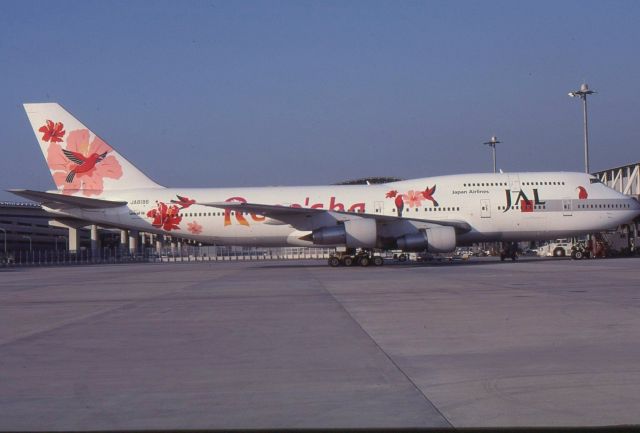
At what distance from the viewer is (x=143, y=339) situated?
9.16m

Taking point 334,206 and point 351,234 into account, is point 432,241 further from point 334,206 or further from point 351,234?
point 334,206

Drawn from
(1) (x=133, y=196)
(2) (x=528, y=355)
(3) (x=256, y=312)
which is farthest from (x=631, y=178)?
(2) (x=528, y=355)

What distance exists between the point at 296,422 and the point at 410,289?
39.3ft

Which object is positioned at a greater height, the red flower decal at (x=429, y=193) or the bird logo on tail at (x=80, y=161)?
the bird logo on tail at (x=80, y=161)

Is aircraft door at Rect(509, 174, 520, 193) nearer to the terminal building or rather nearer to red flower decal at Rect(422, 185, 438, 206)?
red flower decal at Rect(422, 185, 438, 206)

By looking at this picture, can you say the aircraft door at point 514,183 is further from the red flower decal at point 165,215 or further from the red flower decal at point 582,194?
the red flower decal at point 165,215

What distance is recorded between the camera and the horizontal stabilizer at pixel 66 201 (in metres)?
29.7

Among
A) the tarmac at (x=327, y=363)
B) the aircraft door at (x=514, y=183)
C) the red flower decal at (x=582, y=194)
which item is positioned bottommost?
the tarmac at (x=327, y=363)

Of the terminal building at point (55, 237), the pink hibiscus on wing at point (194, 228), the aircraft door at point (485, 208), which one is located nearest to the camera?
the aircraft door at point (485, 208)

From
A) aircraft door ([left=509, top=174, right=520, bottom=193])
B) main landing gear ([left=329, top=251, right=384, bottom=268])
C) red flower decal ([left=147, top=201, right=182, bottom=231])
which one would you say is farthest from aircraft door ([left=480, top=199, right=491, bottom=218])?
red flower decal ([left=147, top=201, right=182, bottom=231])

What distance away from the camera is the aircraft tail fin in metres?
Result: 32.7

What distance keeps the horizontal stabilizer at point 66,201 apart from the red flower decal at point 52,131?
9.74ft

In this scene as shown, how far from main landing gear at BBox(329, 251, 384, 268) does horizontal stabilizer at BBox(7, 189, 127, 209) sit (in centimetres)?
955

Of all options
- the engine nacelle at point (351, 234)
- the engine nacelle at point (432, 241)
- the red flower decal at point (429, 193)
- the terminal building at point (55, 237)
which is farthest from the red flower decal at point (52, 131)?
the terminal building at point (55, 237)
